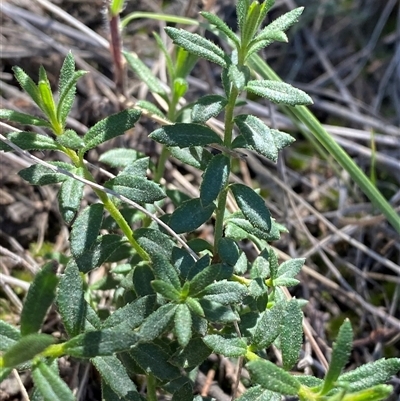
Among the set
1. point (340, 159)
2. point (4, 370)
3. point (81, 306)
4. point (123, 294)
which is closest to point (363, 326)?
point (340, 159)

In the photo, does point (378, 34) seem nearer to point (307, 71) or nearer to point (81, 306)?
point (307, 71)

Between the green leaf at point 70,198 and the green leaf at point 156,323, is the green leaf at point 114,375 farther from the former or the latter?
the green leaf at point 70,198

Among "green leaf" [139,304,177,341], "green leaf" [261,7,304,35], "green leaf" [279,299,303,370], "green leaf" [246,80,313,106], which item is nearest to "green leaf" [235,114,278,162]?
"green leaf" [246,80,313,106]

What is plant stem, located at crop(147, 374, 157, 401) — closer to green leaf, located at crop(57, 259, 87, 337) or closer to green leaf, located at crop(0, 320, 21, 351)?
green leaf, located at crop(57, 259, 87, 337)

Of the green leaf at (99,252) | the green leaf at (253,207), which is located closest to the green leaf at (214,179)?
the green leaf at (253,207)

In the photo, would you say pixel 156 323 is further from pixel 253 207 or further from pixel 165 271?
pixel 253 207

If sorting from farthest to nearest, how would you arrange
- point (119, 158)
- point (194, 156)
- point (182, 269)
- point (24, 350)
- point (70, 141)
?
point (119, 158) → point (194, 156) → point (182, 269) → point (70, 141) → point (24, 350)

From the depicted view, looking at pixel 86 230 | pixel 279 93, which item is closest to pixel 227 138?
pixel 279 93
